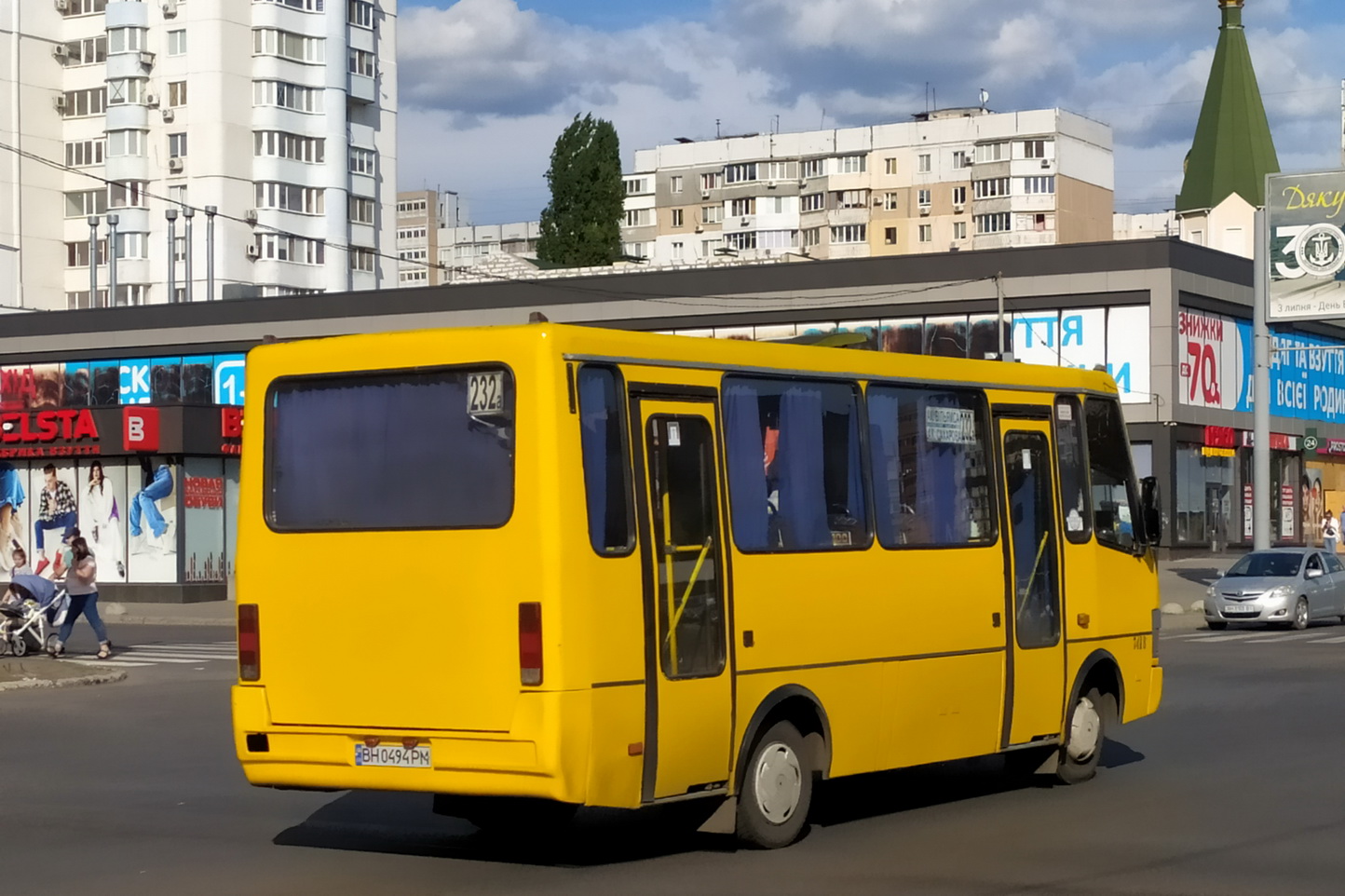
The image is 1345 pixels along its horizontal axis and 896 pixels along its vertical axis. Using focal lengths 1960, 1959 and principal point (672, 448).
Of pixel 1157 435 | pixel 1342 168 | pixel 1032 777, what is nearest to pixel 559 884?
pixel 1032 777

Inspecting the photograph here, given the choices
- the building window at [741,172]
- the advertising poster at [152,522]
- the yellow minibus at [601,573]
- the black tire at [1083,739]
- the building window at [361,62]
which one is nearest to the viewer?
the yellow minibus at [601,573]

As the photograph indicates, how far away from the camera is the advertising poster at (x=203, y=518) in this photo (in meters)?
45.0

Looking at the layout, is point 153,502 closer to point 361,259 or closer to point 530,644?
point 530,644

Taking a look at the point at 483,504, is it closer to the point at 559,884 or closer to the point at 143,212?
the point at 559,884

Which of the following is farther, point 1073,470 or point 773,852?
point 1073,470

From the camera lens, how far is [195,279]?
100938 millimetres

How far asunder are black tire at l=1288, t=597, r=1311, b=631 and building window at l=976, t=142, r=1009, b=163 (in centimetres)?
10481

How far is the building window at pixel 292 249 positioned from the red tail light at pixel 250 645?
93.5 m

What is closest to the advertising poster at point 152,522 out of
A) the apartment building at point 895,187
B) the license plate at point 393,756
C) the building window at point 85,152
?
the license plate at point 393,756

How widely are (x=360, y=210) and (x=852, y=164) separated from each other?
46.4 metres

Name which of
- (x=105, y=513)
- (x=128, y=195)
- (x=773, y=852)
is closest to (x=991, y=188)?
(x=128, y=195)

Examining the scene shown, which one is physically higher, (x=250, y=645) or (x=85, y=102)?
(x=85, y=102)

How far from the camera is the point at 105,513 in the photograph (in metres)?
46.0

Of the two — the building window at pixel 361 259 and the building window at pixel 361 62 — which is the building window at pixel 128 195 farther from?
the building window at pixel 361 62
